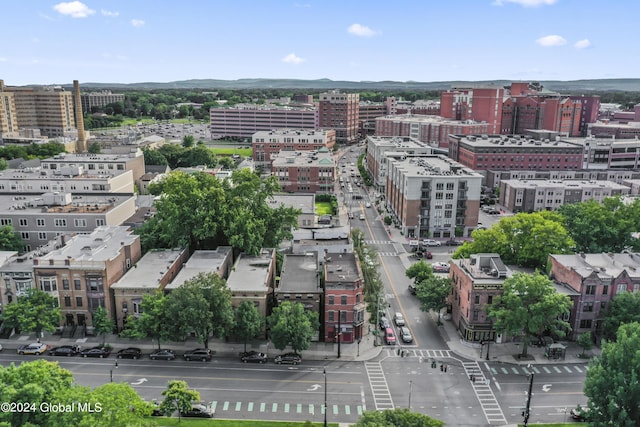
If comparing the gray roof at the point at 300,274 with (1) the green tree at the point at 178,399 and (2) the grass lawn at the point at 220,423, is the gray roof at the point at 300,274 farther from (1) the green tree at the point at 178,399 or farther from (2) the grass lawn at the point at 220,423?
(1) the green tree at the point at 178,399

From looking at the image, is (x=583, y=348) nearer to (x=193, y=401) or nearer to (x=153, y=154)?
(x=193, y=401)

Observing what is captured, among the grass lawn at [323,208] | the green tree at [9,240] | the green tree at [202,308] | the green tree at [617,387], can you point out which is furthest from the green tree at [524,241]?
the green tree at [9,240]

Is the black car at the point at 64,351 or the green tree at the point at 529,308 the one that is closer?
the green tree at the point at 529,308

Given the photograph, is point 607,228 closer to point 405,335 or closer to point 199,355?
point 405,335

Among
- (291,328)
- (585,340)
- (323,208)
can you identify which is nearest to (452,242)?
(323,208)

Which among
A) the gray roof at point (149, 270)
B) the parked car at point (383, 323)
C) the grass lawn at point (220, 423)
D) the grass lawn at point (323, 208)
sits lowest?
the grass lawn at point (220, 423)
